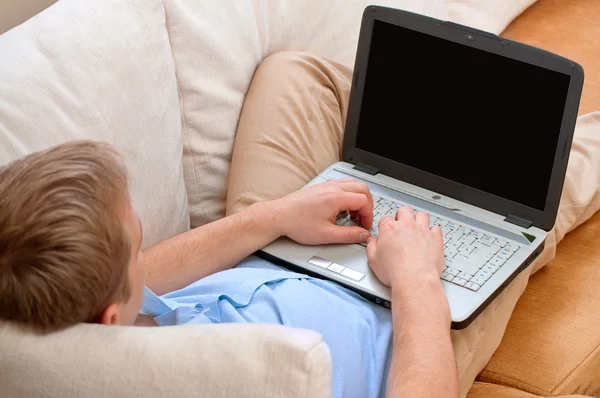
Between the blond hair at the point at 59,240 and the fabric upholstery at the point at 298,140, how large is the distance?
664mm

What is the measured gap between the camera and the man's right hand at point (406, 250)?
123 cm

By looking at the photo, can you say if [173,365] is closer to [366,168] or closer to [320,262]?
[320,262]

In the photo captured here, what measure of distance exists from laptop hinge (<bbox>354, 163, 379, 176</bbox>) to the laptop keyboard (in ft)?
0.28

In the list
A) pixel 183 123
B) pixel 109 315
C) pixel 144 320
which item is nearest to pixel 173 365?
pixel 109 315

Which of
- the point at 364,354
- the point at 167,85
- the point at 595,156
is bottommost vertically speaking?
the point at 364,354

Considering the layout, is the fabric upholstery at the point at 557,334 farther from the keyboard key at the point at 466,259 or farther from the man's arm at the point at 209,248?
the man's arm at the point at 209,248

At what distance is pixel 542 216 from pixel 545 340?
213 mm

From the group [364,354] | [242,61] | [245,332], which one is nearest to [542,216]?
[364,354]

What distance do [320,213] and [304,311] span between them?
0.22 m

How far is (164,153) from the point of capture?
1.41 m

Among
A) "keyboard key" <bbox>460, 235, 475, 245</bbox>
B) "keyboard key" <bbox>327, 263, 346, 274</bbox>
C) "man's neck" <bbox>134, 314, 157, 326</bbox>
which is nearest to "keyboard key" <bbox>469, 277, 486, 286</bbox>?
"keyboard key" <bbox>460, 235, 475, 245</bbox>

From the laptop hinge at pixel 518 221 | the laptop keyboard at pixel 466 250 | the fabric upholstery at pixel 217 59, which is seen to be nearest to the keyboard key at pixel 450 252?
the laptop keyboard at pixel 466 250

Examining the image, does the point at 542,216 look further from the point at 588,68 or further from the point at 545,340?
the point at 588,68

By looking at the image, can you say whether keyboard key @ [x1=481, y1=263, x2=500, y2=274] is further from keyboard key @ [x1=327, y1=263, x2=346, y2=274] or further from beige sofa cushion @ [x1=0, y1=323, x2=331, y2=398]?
beige sofa cushion @ [x1=0, y1=323, x2=331, y2=398]
